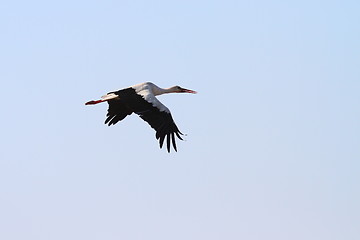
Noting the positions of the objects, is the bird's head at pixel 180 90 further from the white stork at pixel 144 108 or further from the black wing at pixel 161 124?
the black wing at pixel 161 124

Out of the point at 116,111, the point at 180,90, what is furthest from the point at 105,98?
the point at 180,90

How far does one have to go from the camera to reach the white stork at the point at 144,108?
46031mm

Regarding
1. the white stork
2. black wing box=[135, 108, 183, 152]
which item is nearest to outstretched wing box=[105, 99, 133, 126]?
the white stork

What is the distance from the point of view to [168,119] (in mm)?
46156

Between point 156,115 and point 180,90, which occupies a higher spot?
point 180,90

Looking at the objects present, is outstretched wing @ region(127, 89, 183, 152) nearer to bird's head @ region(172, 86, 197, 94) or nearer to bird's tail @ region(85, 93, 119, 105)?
bird's tail @ region(85, 93, 119, 105)

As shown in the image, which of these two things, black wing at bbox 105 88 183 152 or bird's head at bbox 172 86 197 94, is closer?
black wing at bbox 105 88 183 152

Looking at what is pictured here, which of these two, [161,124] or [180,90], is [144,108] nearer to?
[161,124]

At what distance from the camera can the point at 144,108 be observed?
46562 mm

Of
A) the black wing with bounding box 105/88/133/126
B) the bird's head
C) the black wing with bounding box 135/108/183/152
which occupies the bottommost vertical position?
the black wing with bounding box 135/108/183/152

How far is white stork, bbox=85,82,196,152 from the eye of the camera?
4603 cm

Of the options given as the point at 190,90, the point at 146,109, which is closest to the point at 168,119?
the point at 146,109

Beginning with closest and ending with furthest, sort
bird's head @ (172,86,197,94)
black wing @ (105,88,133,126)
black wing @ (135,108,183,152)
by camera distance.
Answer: black wing @ (135,108,183,152)
black wing @ (105,88,133,126)
bird's head @ (172,86,197,94)

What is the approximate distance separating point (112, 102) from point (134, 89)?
123 centimetres
